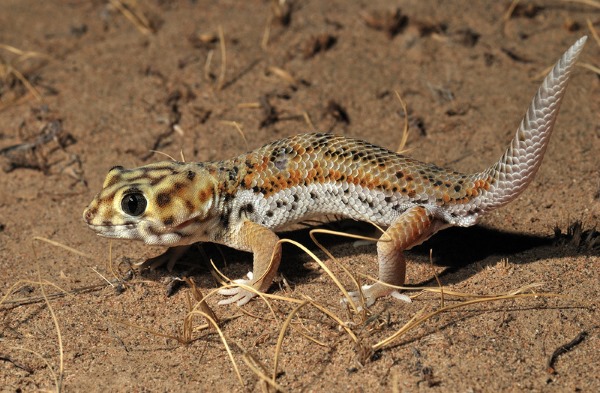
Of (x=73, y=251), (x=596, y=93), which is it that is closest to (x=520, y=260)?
(x=596, y=93)

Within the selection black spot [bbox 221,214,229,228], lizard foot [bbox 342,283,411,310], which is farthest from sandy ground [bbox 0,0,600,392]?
black spot [bbox 221,214,229,228]

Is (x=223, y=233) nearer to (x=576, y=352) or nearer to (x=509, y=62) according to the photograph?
(x=576, y=352)

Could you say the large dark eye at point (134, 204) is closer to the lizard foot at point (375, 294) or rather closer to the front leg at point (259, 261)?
the front leg at point (259, 261)

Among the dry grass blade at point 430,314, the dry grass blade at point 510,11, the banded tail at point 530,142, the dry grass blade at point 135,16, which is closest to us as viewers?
the banded tail at point 530,142

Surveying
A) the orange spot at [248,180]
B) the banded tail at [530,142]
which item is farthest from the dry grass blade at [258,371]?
the banded tail at [530,142]

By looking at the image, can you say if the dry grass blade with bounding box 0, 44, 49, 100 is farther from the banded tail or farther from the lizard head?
the banded tail

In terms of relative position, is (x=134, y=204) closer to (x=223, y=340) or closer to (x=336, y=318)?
(x=223, y=340)
